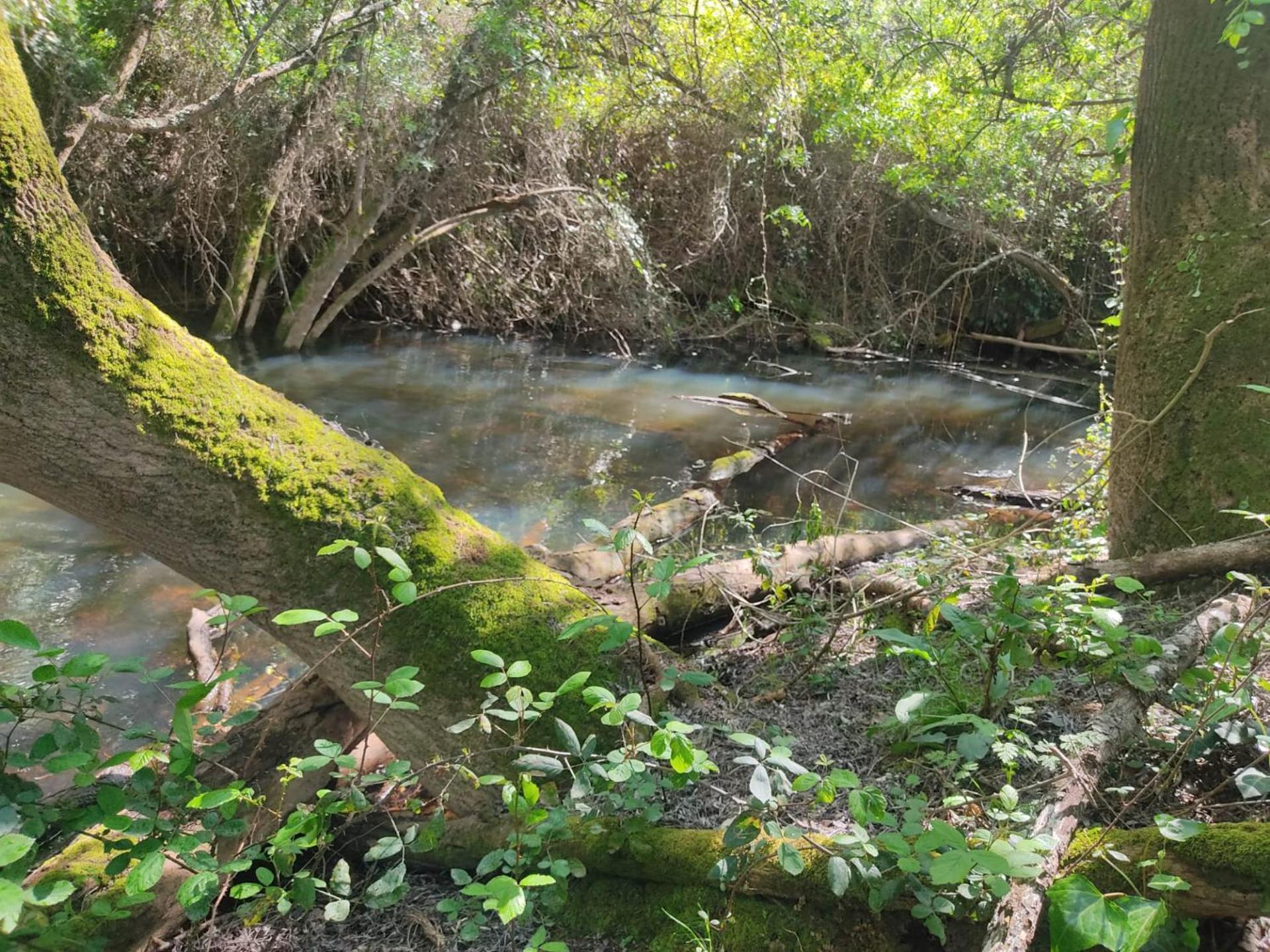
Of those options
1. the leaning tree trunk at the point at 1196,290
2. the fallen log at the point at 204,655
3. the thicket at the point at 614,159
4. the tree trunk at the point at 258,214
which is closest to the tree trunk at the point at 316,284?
the thicket at the point at 614,159

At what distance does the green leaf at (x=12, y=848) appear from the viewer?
3.46 ft

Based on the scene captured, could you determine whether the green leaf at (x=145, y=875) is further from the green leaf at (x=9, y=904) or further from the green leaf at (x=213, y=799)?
the green leaf at (x=9, y=904)

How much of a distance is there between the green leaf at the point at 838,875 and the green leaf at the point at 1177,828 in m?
0.53

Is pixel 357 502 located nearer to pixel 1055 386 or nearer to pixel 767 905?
pixel 767 905

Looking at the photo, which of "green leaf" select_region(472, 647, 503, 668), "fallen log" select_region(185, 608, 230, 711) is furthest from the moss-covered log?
"fallen log" select_region(185, 608, 230, 711)

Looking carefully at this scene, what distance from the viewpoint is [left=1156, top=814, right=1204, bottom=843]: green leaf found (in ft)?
4.31

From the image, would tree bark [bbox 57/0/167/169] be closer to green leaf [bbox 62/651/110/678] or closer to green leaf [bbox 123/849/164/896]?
green leaf [bbox 62/651/110/678]

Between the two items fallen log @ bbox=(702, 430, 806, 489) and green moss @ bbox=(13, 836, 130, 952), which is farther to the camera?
fallen log @ bbox=(702, 430, 806, 489)

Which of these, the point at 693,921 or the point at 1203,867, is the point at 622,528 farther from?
the point at 1203,867

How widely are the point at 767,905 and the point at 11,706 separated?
153cm

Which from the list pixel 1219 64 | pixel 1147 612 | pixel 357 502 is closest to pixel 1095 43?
pixel 1219 64

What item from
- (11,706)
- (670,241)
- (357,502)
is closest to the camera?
(11,706)

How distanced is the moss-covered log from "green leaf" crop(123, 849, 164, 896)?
61.0 inches

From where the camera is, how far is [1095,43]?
676cm
